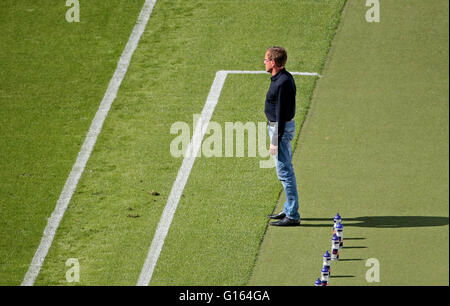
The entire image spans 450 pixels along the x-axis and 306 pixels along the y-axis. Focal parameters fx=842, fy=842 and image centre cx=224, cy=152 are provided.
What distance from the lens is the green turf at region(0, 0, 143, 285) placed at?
1192 centimetres

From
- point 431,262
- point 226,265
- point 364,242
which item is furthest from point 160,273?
point 431,262

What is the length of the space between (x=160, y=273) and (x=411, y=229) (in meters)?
3.30

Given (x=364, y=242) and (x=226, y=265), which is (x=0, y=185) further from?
(x=364, y=242)

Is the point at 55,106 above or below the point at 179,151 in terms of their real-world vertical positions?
above

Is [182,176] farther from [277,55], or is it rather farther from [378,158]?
[378,158]

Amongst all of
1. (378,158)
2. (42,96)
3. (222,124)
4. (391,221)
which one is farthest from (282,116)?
(42,96)

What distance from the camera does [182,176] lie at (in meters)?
12.6

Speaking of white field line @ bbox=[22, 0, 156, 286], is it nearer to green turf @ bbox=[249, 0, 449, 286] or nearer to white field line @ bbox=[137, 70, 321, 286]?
white field line @ bbox=[137, 70, 321, 286]

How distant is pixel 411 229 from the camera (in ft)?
35.9

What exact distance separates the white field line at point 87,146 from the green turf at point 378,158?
115 inches

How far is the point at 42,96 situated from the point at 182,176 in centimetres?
357
